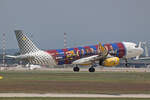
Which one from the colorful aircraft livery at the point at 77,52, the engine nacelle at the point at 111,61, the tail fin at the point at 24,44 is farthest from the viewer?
the tail fin at the point at 24,44

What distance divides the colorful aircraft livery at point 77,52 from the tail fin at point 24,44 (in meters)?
3.47

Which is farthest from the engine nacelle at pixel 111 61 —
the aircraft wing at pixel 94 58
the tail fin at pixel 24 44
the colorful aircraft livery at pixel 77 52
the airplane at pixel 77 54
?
the tail fin at pixel 24 44

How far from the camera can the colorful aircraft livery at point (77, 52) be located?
320 ft

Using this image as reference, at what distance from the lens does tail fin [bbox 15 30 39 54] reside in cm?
9825

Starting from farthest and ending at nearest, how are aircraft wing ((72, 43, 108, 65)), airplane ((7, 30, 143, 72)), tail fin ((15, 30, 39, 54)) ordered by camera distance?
1. tail fin ((15, 30, 39, 54))
2. airplane ((7, 30, 143, 72))
3. aircraft wing ((72, 43, 108, 65))

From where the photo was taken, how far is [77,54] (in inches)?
3858

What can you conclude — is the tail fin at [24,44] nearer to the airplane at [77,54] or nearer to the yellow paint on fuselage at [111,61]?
the airplane at [77,54]

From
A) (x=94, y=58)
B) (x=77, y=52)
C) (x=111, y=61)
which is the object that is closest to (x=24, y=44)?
(x=77, y=52)

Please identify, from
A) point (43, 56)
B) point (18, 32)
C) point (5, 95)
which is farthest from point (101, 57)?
point (5, 95)

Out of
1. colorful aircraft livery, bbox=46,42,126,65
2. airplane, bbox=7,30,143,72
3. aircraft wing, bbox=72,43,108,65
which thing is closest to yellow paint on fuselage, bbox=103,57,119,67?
airplane, bbox=7,30,143,72

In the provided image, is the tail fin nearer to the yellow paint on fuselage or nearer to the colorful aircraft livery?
the colorful aircraft livery

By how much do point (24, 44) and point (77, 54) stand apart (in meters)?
10.8

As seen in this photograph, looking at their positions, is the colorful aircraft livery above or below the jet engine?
above

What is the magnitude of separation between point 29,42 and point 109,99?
5913 cm
